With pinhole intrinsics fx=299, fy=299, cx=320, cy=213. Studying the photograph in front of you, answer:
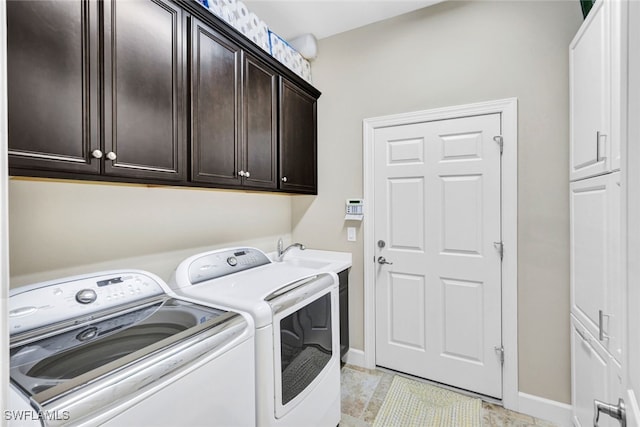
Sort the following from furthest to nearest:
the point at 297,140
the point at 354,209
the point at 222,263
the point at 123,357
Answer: the point at 354,209, the point at 297,140, the point at 222,263, the point at 123,357

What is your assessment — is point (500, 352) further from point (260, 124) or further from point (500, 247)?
point (260, 124)

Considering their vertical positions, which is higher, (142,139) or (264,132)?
(264,132)

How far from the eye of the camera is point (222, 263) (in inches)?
71.6

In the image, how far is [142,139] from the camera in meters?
1.26

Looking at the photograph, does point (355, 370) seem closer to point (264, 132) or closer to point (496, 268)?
point (496, 268)

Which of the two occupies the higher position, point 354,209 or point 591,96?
point 591,96

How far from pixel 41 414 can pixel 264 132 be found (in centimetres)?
168

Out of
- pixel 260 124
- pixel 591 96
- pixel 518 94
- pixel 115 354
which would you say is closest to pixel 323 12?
pixel 260 124

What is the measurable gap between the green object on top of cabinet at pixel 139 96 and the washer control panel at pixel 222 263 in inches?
17.5

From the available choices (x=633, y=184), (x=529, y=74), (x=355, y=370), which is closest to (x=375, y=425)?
(x=355, y=370)

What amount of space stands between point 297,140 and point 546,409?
97.6 inches

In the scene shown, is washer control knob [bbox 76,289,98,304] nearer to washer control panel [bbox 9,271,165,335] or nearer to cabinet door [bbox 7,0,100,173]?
washer control panel [bbox 9,271,165,335]

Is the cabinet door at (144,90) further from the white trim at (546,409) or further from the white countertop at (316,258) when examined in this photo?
the white trim at (546,409)

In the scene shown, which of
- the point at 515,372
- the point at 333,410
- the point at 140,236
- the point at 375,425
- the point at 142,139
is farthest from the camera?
the point at 515,372
